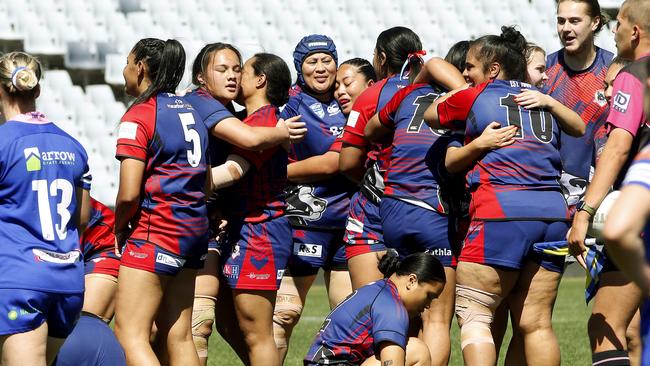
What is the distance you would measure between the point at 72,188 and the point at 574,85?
3.29m

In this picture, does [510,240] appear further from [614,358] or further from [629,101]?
[629,101]

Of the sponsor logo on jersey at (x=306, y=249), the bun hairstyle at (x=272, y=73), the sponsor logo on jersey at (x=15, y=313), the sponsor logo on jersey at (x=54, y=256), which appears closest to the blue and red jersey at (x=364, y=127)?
the bun hairstyle at (x=272, y=73)

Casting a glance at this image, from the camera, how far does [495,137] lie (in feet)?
17.3

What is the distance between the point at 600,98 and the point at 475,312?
1783 mm

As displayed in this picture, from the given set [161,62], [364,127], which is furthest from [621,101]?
[161,62]

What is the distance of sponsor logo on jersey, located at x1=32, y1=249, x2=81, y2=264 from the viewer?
4.40m

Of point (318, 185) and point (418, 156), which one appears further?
point (318, 185)

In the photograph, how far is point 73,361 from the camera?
15.3 feet

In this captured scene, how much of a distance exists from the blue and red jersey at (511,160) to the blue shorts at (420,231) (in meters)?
0.43

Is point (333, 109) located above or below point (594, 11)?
below

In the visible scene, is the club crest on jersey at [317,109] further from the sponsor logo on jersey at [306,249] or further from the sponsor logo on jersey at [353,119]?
the sponsor logo on jersey at [306,249]

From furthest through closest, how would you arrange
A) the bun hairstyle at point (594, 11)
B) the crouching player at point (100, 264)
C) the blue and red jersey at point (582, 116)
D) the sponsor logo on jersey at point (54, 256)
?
the bun hairstyle at point (594, 11) → the blue and red jersey at point (582, 116) → the crouching player at point (100, 264) → the sponsor logo on jersey at point (54, 256)

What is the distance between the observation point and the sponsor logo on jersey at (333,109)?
6883 millimetres

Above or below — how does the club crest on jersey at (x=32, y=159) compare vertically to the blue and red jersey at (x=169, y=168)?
above
